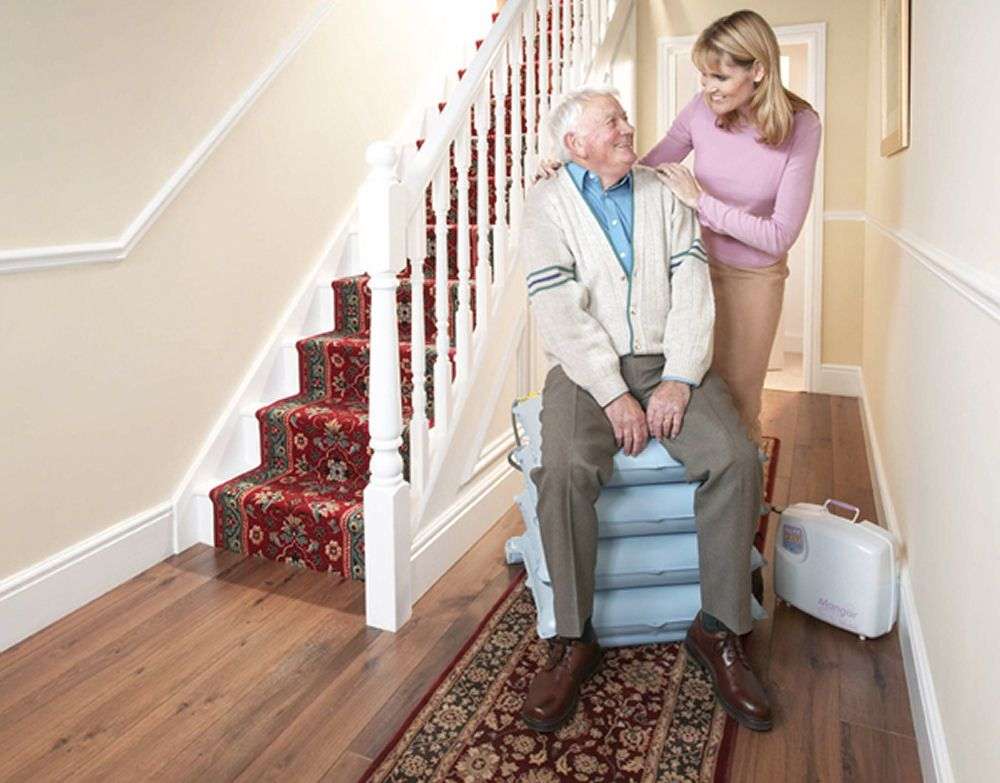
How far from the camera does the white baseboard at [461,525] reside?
2.41 meters

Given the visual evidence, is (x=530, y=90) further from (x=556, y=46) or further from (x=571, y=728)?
(x=571, y=728)

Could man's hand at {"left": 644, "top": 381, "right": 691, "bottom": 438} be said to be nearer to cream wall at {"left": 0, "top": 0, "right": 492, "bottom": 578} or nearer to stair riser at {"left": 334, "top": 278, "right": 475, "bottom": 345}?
stair riser at {"left": 334, "top": 278, "right": 475, "bottom": 345}

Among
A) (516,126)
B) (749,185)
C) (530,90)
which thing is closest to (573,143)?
(749,185)

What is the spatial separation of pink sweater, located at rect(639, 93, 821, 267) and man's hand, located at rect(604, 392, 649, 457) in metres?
0.52

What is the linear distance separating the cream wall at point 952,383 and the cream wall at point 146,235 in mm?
2115

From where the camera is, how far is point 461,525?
2652 millimetres

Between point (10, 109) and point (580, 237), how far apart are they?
1.45 metres

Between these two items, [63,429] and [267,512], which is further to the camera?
[267,512]

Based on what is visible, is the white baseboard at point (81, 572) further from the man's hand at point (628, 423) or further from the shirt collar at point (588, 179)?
the shirt collar at point (588, 179)

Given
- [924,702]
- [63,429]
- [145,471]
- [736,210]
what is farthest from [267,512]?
[924,702]

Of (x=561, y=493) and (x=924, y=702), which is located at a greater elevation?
(x=561, y=493)

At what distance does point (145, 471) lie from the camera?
8.55 ft

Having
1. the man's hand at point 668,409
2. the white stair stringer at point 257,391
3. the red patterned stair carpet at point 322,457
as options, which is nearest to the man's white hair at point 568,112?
the man's hand at point 668,409

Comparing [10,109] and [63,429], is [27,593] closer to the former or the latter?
[63,429]
